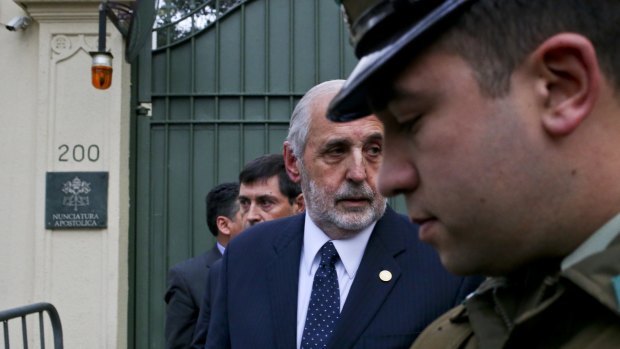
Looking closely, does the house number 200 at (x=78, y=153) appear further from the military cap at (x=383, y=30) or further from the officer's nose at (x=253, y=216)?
the military cap at (x=383, y=30)

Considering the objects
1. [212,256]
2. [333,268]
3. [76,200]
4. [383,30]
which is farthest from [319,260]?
[76,200]

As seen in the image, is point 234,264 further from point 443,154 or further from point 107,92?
point 107,92

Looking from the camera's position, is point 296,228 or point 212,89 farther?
point 212,89

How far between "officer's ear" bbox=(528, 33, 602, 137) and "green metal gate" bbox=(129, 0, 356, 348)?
209 inches

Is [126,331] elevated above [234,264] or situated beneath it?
situated beneath

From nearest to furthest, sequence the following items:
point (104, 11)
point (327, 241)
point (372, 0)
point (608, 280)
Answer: point (608, 280) < point (372, 0) < point (327, 241) < point (104, 11)

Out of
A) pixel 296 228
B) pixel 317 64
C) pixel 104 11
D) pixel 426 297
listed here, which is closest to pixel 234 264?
pixel 296 228

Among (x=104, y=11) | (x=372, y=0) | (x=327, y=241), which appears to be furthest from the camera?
(x=104, y=11)

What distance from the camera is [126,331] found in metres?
6.04

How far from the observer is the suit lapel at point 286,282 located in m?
2.24

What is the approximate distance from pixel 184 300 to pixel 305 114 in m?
2.01

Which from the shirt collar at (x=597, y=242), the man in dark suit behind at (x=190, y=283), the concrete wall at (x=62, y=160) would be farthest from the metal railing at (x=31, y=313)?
the shirt collar at (x=597, y=242)

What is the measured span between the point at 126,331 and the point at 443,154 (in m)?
5.29

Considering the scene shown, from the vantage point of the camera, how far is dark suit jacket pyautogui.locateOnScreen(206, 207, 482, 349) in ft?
7.07
